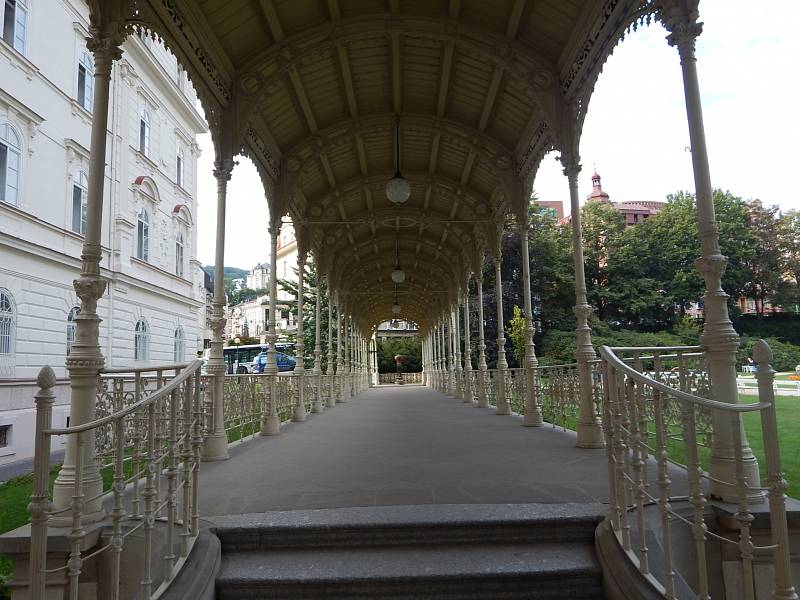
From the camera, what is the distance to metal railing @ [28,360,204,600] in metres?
2.48

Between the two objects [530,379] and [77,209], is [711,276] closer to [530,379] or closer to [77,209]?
[530,379]

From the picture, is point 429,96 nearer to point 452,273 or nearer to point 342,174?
point 342,174

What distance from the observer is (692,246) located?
38750mm

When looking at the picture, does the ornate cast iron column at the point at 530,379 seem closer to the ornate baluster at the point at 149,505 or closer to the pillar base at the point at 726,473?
the pillar base at the point at 726,473

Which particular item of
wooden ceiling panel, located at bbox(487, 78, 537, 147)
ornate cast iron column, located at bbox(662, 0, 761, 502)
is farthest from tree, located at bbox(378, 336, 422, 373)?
ornate cast iron column, located at bbox(662, 0, 761, 502)

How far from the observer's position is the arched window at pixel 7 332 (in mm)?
11141

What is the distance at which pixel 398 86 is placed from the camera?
928 cm

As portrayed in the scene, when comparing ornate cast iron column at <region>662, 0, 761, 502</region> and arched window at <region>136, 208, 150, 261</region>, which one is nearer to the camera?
ornate cast iron column at <region>662, 0, 761, 502</region>

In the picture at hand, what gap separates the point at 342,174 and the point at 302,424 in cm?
600

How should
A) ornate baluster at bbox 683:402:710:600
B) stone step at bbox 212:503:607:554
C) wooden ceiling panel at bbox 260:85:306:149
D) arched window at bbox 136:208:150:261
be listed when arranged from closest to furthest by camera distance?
ornate baluster at bbox 683:402:710:600
stone step at bbox 212:503:607:554
wooden ceiling panel at bbox 260:85:306:149
arched window at bbox 136:208:150:261

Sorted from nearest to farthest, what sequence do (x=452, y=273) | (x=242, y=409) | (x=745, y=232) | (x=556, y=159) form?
1. (x=556, y=159)
2. (x=242, y=409)
3. (x=452, y=273)
4. (x=745, y=232)

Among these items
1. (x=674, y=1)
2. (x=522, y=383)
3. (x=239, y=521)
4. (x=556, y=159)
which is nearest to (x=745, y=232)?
(x=522, y=383)

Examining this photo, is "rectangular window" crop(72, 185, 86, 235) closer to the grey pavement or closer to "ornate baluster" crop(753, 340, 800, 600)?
the grey pavement

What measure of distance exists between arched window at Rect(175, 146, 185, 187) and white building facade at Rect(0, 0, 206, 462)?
353mm
